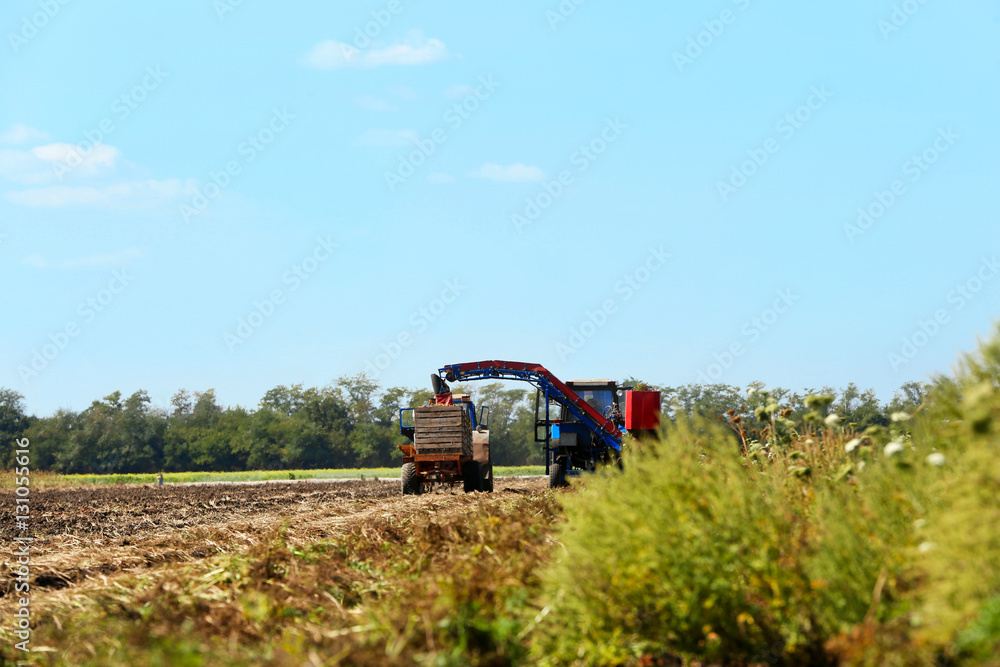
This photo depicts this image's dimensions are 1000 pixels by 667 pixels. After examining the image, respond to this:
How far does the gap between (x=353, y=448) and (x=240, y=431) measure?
11.2 meters

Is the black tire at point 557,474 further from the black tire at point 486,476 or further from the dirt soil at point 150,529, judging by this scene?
the dirt soil at point 150,529

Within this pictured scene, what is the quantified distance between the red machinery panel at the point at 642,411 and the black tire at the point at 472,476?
3698 mm

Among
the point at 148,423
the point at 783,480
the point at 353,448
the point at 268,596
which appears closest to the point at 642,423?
the point at 783,480

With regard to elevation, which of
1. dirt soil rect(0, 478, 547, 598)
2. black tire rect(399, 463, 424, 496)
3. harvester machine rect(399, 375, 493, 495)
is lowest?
dirt soil rect(0, 478, 547, 598)

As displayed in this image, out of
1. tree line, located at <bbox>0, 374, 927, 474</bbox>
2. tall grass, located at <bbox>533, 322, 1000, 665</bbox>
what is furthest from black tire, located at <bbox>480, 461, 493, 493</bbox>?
tree line, located at <bbox>0, 374, 927, 474</bbox>

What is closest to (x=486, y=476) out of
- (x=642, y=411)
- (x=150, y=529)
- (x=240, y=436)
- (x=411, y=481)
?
(x=411, y=481)

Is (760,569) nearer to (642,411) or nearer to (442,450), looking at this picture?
(642,411)

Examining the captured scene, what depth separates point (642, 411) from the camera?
15.9 m

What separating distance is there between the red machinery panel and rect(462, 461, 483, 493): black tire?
3698 millimetres

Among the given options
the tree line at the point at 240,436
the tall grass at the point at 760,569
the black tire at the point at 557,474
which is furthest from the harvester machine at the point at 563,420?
the tree line at the point at 240,436

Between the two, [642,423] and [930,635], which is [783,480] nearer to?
[930,635]

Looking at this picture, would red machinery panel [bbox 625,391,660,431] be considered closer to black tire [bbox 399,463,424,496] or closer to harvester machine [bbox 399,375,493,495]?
harvester machine [bbox 399,375,493,495]

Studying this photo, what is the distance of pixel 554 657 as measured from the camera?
3887 mm

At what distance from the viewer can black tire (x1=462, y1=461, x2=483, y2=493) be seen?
17.5 metres
